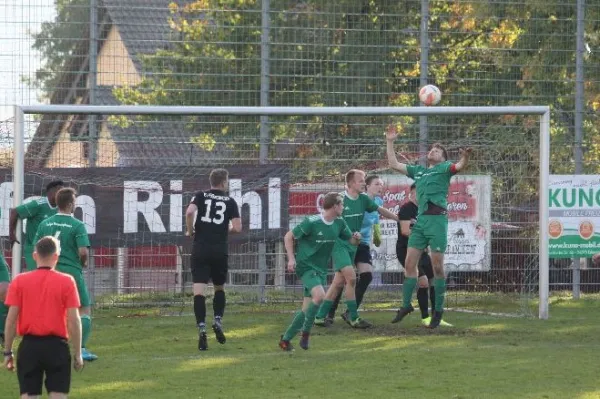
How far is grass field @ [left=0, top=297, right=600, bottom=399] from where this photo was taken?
1035 centimetres

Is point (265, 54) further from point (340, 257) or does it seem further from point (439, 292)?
point (340, 257)

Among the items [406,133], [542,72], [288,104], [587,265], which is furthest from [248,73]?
[587,265]

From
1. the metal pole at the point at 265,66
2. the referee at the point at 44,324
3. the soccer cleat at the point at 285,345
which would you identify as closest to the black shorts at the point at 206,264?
the soccer cleat at the point at 285,345

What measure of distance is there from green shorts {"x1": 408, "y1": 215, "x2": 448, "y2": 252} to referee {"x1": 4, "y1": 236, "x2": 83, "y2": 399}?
7.34 m

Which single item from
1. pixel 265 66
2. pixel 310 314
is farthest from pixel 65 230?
pixel 265 66

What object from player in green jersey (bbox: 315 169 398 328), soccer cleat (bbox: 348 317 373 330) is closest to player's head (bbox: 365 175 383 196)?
player in green jersey (bbox: 315 169 398 328)

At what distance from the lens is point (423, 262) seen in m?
16.0

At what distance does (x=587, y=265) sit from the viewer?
66.8 feet

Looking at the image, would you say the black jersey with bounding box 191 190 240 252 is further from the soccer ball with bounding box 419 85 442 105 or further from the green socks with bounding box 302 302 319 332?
the soccer ball with bounding box 419 85 442 105

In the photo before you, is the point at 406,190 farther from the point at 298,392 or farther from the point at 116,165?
the point at 298,392

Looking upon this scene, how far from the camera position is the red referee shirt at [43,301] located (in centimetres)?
802

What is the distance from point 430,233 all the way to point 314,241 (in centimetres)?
231

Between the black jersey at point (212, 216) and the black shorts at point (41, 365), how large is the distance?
5449mm

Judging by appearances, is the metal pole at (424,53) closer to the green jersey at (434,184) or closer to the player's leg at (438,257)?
the green jersey at (434,184)
